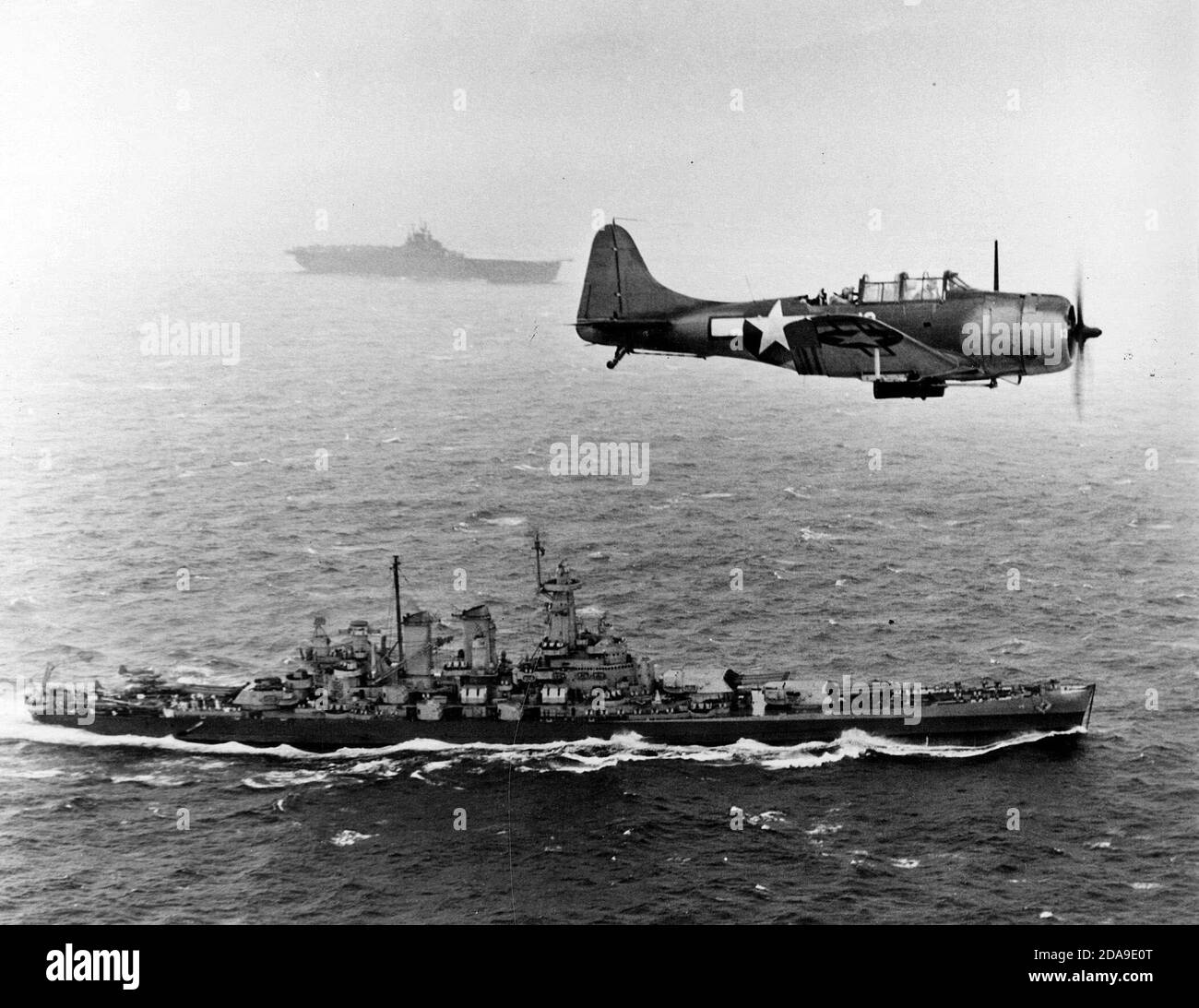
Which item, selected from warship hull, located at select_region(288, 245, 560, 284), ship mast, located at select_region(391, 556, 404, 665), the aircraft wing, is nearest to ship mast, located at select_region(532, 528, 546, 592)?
ship mast, located at select_region(391, 556, 404, 665)

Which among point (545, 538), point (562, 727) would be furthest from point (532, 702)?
point (545, 538)

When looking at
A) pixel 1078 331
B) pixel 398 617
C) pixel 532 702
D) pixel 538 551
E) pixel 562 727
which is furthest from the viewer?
pixel 532 702

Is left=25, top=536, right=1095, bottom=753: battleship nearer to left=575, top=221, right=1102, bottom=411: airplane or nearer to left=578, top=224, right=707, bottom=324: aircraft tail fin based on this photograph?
left=578, top=224, right=707, bottom=324: aircraft tail fin

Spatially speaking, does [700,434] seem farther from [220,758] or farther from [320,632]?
[220,758]

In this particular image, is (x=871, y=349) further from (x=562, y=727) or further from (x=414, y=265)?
(x=562, y=727)

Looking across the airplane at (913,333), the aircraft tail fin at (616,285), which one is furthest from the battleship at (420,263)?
the airplane at (913,333)
